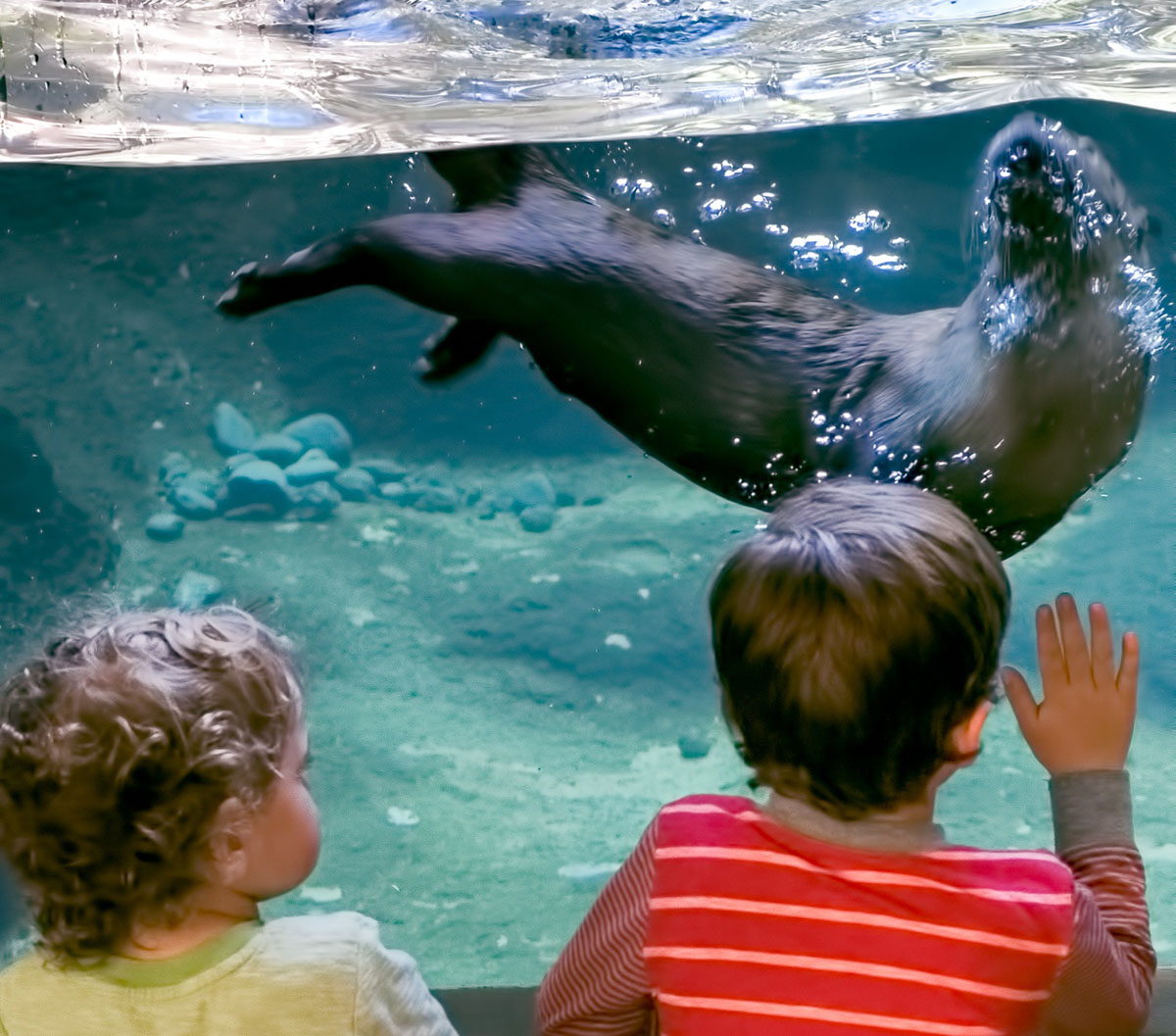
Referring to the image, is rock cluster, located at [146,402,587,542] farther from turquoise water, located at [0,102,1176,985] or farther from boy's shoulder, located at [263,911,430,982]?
boy's shoulder, located at [263,911,430,982]

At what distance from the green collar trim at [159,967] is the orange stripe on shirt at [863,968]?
42 centimetres

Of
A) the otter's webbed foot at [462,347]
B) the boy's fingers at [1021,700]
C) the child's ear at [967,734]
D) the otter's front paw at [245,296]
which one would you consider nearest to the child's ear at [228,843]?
the child's ear at [967,734]

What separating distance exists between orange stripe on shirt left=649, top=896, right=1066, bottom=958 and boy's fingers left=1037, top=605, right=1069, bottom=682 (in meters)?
0.31

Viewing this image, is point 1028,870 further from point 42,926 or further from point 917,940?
point 42,926

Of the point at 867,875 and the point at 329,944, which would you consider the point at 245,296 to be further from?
the point at 867,875

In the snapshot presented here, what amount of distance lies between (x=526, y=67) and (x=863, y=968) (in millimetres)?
2660

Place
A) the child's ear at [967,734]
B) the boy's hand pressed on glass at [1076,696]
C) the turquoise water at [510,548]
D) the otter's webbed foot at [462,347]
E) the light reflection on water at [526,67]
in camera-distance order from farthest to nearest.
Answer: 1. the turquoise water at [510,548]
2. the light reflection on water at [526,67]
3. the otter's webbed foot at [462,347]
4. the boy's hand pressed on glass at [1076,696]
5. the child's ear at [967,734]

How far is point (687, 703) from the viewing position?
11.2ft

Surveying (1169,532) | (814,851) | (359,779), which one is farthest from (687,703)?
(814,851)

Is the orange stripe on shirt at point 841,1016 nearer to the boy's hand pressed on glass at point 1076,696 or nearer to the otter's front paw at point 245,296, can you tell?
the boy's hand pressed on glass at point 1076,696

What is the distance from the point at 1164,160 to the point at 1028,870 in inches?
120

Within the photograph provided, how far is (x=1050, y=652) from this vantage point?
48.8 inches

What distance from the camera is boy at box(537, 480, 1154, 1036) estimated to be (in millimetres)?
1003

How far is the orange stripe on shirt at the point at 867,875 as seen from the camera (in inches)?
39.8
